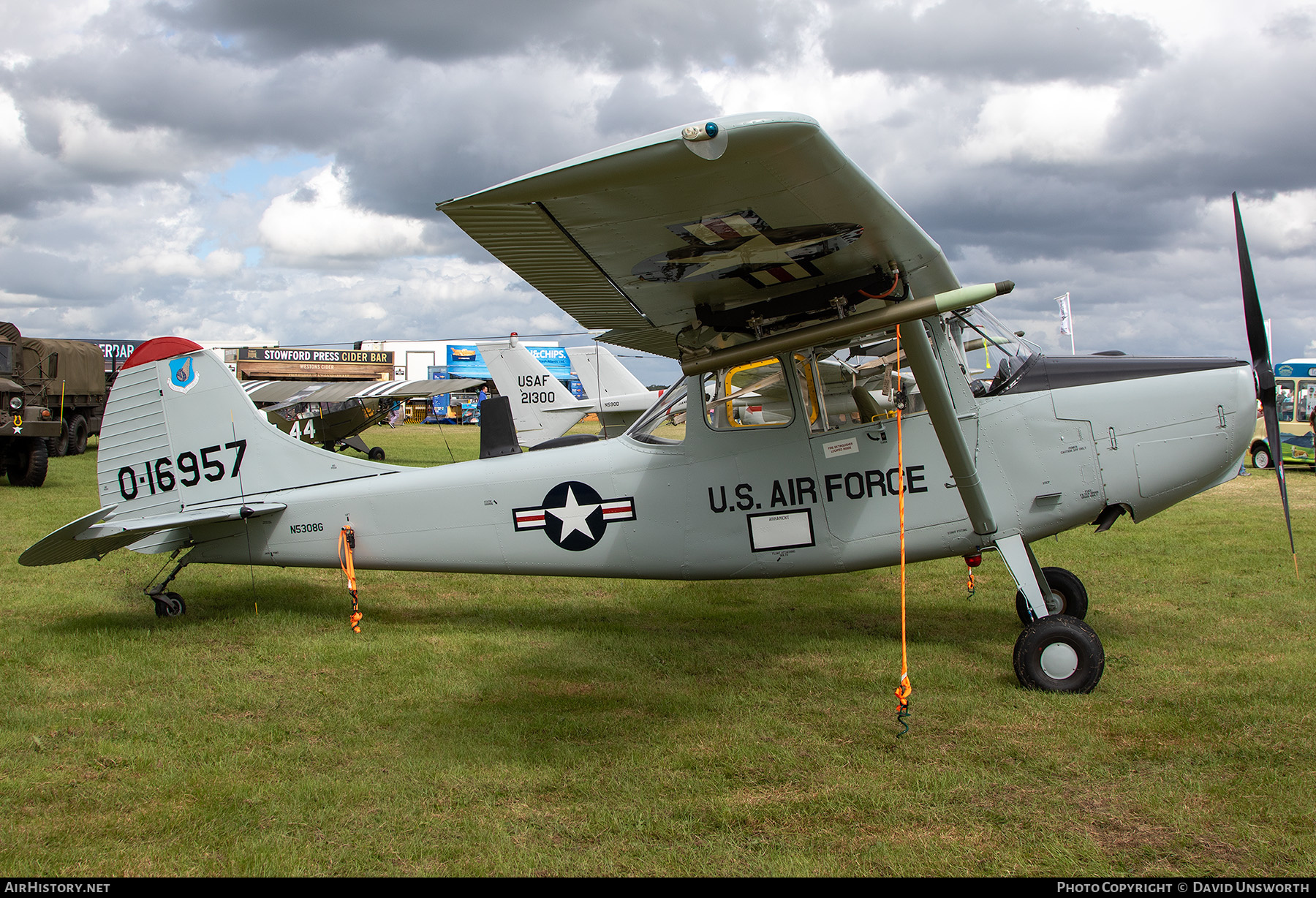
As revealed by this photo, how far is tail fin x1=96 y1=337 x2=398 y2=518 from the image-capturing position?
6703 millimetres

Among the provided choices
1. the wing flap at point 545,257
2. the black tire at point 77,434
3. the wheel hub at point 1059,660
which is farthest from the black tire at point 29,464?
the wheel hub at point 1059,660

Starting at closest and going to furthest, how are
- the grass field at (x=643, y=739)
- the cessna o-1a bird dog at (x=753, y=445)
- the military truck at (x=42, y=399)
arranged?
the grass field at (x=643, y=739), the cessna o-1a bird dog at (x=753, y=445), the military truck at (x=42, y=399)

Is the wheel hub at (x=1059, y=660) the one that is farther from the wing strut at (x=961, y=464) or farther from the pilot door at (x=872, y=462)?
the pilot door at (x=872, y=462)

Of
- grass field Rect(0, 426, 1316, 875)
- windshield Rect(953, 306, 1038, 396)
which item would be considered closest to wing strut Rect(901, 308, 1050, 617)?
windshield Rect(953, 306, 1038, 396)

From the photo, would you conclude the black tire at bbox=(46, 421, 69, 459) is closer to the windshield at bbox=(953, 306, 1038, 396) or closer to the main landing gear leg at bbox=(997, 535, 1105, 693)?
the windshield at bbox=(953, 306, 1038, 396)

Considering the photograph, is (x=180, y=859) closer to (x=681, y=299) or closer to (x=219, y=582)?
(x=681, y=299)

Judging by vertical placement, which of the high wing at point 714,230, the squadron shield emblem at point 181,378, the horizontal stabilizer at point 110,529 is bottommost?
the horizontal stabilizer at point 110,529

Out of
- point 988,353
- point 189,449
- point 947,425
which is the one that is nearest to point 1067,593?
point 988,353

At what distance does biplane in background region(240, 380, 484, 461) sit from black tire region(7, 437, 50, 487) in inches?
284

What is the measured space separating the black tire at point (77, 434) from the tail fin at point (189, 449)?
1891 centimetres

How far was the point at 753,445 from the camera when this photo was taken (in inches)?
231

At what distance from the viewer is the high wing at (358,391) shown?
24.7 metres

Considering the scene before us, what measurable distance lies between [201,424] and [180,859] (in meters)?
4.35
